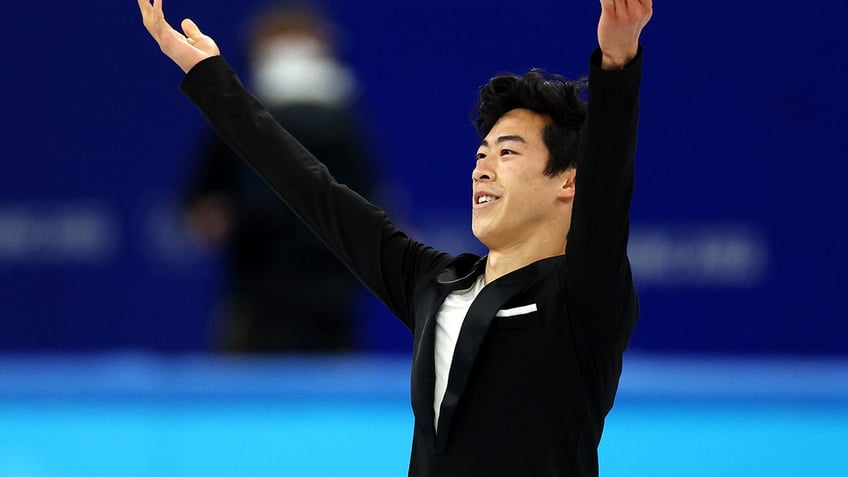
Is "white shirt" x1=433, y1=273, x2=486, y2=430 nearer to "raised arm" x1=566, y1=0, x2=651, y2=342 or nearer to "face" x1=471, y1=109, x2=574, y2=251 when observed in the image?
"face" x1=471, y1=109, x2=574, y2=251

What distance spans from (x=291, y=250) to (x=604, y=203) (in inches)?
143

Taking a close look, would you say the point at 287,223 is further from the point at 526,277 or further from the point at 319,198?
the point at 526,277

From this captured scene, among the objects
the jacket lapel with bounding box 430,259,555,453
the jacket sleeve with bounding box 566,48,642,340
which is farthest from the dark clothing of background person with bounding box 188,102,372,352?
the jacket sleeve with bounding box 566,48,642,340

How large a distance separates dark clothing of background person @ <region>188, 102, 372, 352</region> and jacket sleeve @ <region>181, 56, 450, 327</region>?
2789mm

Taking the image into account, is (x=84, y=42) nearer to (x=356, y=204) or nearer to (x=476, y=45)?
(x=476, y=45)

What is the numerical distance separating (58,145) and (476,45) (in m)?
2.16

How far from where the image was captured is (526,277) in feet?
8.62

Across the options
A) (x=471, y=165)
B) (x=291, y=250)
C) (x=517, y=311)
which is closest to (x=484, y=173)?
(x=517, y=311)

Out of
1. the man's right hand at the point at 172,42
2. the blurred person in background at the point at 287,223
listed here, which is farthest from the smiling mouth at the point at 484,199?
the blurred person in background at the point at 287,223

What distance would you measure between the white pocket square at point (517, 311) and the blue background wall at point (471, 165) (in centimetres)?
401

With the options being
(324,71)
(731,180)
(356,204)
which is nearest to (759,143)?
(731,180)

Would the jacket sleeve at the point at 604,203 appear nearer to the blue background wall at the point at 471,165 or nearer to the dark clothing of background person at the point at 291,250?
the dark clothing of background person at the point at 291,250

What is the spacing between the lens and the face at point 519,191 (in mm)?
2678

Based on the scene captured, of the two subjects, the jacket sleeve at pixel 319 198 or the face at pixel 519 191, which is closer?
the face at pixel 519 191
